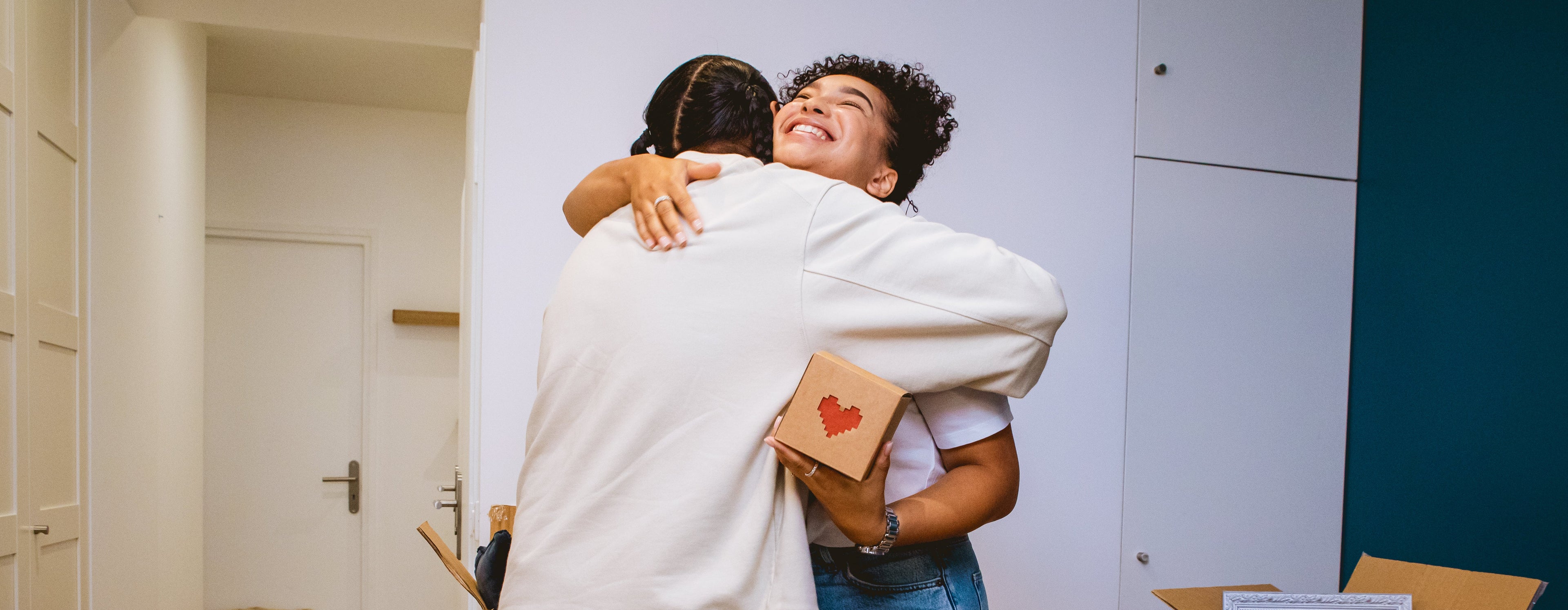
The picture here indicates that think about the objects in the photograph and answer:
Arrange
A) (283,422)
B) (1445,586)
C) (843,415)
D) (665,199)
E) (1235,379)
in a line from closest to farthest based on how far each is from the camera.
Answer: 1. (843,415)
2. (665,199)
3. (1445,586)
4. (1235,379)
5. (283,422)

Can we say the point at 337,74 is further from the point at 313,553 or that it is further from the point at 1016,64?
the point at 1016,64

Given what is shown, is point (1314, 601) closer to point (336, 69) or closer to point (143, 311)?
point (143, 311)

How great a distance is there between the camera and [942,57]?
2.30 m

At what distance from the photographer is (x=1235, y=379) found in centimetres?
247

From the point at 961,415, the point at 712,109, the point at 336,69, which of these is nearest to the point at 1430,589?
the point at 961,415

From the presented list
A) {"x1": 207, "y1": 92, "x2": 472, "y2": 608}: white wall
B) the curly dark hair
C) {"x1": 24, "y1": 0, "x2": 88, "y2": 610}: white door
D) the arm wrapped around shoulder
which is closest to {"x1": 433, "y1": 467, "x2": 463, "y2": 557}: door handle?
{"x1": 24, "y1": 0, "x2": 88, "y2": 610}: white door

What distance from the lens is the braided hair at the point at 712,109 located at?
1093 millimetres

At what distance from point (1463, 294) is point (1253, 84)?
0.72 metres

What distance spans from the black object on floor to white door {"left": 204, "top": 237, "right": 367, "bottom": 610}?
3.27 meters

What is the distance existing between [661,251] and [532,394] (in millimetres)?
1219

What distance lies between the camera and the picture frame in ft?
4.10

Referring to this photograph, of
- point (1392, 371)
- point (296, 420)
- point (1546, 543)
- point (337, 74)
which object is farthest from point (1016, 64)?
point (296, 420)

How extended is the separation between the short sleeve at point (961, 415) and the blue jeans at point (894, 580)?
0.36 feet

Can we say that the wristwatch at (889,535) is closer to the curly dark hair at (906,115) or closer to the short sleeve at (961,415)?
the short sleeve at (961,415)
